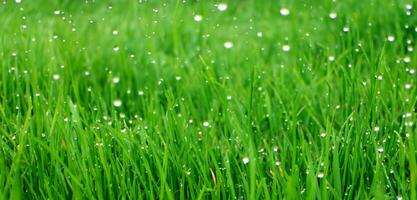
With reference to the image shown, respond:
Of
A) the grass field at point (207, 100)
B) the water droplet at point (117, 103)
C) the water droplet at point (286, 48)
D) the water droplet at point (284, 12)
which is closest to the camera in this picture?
the grass field at point (207, 100)

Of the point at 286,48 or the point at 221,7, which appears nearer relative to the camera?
the point at 286,48

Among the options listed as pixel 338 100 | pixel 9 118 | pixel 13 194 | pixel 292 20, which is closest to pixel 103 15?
pixel 292 20

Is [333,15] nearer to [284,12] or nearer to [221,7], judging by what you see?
[284,12]

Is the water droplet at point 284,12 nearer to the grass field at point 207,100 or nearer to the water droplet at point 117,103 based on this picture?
the grass field at point 207,100

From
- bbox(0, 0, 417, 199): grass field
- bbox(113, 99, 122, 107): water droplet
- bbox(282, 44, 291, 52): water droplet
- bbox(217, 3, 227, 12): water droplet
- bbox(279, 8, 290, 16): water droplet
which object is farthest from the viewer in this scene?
bbox(217, 3, 227, 12): water droplet

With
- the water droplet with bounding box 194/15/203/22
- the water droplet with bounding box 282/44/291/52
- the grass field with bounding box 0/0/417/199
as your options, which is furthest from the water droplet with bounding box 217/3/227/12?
the water droplet with bounding box 282/44/291/52

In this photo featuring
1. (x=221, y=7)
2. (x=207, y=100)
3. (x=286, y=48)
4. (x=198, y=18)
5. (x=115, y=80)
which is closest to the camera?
(x=207, y=100)

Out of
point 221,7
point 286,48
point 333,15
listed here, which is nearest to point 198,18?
point 221,7

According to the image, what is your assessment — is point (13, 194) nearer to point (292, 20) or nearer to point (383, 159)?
point (383, 159)

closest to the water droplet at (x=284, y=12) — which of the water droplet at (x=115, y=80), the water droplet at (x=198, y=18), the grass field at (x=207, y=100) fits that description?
the grass field at (x=207, y=100)

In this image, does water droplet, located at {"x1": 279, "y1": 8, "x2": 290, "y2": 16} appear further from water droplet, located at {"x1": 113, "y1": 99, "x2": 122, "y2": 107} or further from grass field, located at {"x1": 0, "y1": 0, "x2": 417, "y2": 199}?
water droplet, located at {"x1": 113, "y1": 99, "x2": 122, "y2": 107}
